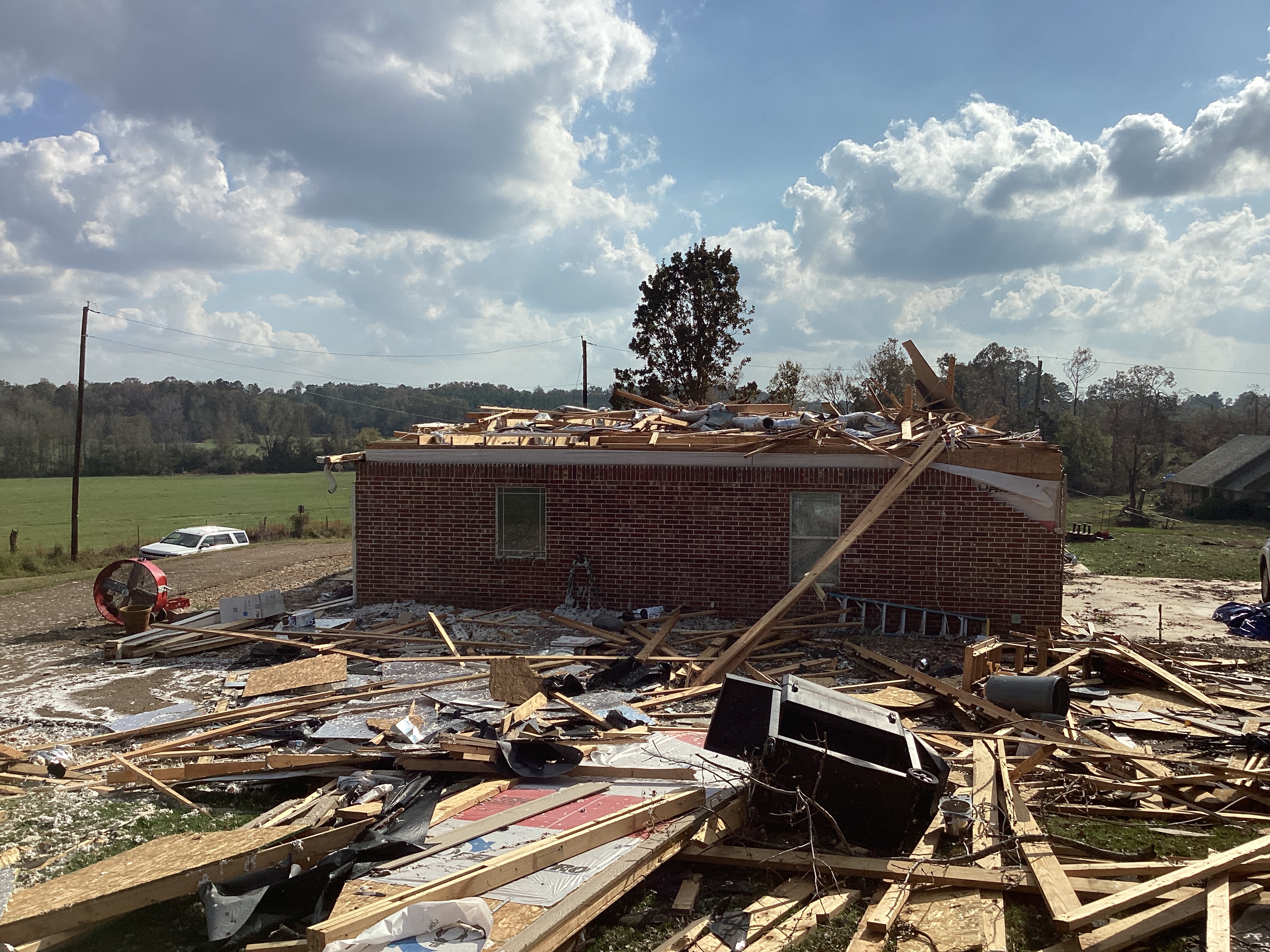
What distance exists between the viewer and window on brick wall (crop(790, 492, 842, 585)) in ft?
42.0

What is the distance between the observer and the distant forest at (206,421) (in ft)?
220

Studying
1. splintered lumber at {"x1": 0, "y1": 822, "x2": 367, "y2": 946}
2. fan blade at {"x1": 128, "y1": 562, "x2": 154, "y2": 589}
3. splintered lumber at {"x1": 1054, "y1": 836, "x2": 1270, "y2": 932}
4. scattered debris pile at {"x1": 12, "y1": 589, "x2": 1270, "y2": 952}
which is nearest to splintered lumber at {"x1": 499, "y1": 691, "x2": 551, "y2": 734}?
scattered debris pile at {"x1": 12, "y1": 589, "x2": 1270, "y2": 952}

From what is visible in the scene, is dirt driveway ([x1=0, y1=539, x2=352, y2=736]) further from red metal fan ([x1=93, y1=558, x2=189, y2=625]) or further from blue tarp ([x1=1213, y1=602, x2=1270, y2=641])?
blue tarp ([x1=1213, y1=602, x2=1270, y2=641])

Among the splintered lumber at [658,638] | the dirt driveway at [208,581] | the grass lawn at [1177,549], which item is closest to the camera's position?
the splintered lumber at [658,638]

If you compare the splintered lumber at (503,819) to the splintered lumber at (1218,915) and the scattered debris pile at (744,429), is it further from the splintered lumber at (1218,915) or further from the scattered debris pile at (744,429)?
the scattered debris pile at (744,429)

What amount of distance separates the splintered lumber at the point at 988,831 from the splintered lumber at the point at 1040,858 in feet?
0.29

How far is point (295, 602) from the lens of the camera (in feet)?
49.2

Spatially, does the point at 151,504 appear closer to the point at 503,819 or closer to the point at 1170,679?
the point at 503,819

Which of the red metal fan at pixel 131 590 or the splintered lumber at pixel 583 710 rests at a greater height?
the red metal fan at pixel 131 590

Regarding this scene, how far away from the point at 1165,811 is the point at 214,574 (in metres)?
20.6

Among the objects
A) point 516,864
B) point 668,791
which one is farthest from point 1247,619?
point 516,864

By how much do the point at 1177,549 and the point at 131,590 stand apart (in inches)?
1063

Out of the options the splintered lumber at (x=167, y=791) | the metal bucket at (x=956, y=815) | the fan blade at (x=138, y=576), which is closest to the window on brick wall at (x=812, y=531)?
the metal bucket at (x=956, y=815)

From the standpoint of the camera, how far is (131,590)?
1269 centimetres
